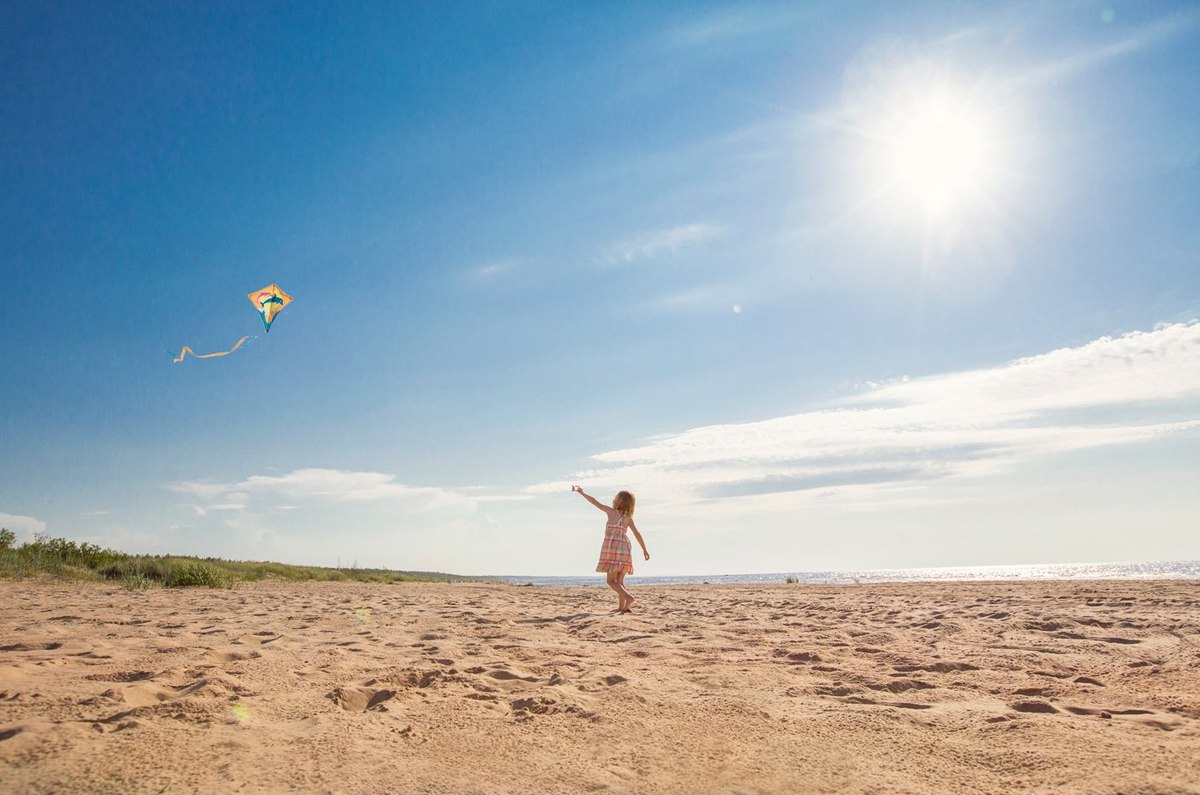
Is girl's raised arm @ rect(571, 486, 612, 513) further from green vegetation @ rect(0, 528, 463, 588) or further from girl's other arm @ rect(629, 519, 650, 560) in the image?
green vegetation @ rect(0, 528, 463, 588)

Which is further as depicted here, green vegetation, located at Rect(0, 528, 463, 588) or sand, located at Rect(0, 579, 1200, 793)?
green vegetation, located at Rect(0, 528, 463, 588)

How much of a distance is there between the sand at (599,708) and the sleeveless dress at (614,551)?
294 cm

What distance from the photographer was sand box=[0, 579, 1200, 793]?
254cm

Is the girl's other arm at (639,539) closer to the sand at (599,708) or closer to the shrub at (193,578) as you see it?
the sand at (599,708)

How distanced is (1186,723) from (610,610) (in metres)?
7.10

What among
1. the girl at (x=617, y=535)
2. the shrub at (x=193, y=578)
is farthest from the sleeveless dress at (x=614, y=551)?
the shrub at (x=193, y=578)

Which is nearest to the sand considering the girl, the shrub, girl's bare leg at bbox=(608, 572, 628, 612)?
girl's bare leg at bbox=(608, 572, 628, 612)

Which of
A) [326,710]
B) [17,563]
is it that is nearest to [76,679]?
[326,710]

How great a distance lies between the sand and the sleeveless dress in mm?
2938

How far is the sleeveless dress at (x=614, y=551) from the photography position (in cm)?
978

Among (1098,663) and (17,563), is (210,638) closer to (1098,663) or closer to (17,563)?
(1098,663)

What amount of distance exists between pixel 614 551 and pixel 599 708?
6.34m

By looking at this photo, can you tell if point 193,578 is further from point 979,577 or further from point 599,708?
point 979,577

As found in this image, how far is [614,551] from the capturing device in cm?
982
